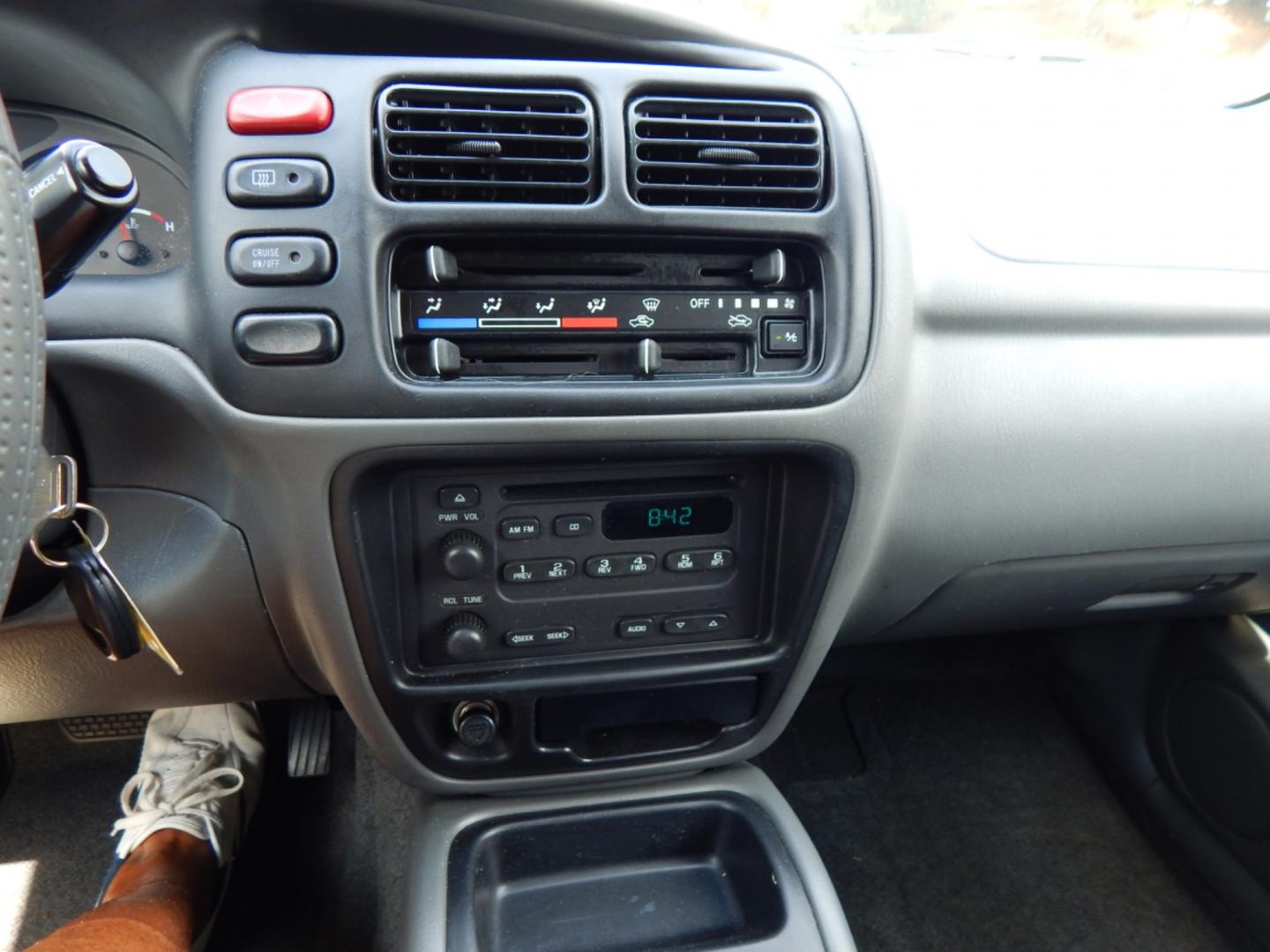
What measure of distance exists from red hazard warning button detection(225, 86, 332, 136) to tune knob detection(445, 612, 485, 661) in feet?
1.46

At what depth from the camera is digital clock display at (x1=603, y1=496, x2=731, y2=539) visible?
0.85 metres

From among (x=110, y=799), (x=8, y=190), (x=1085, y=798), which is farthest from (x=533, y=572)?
(x=1085, y=798)

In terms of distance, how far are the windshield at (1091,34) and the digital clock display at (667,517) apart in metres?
0.64

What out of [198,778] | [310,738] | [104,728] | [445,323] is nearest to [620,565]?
[445,323]

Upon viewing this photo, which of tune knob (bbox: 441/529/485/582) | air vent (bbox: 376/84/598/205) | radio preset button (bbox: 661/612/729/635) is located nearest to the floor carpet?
radio preset button (bbox: 661/612/729/635)

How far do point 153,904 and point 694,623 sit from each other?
808 millimetres

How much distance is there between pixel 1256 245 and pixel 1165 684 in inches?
31.6

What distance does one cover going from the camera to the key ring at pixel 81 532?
0.73 metres

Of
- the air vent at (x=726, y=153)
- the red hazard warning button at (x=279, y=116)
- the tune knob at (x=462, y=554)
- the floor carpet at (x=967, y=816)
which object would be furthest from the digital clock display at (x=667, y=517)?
the floor carpet at (x=967, y=816)

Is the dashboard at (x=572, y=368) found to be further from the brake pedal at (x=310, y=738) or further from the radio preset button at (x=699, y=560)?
the brake pedal at (x=310, y=738)

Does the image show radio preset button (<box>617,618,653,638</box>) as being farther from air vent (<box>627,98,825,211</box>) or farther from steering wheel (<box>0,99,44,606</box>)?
steering wheel (<box>0,99,44,606</box>)

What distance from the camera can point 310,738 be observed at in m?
1.34

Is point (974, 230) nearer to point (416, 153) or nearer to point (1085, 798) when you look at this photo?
point (416, 153)

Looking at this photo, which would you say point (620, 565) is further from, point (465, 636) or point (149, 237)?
point (149, 237)
